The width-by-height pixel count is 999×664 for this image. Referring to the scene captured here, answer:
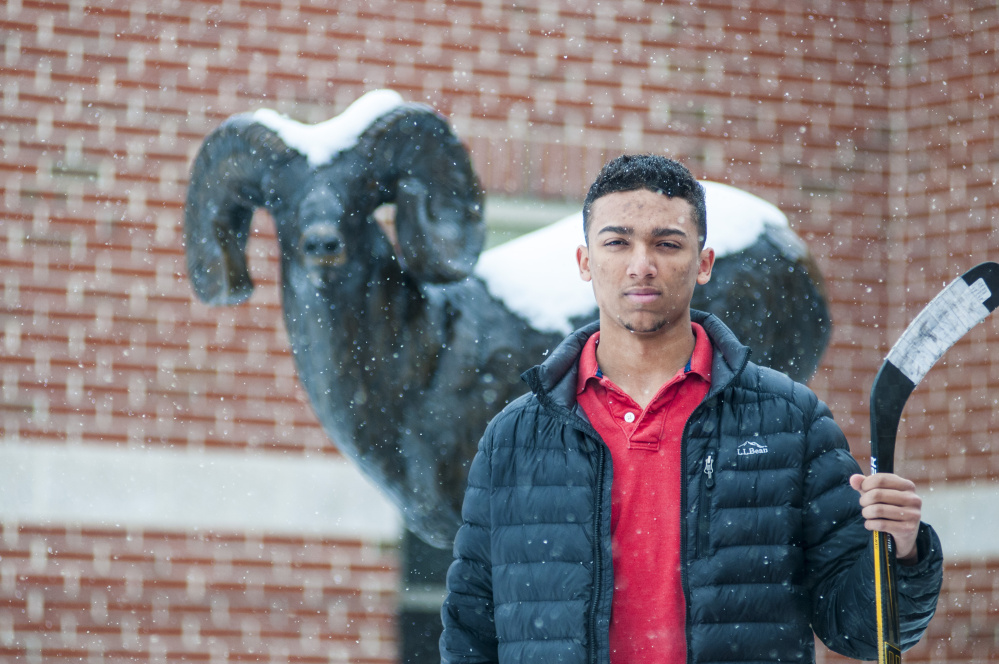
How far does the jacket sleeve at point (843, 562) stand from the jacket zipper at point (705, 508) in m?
0.16

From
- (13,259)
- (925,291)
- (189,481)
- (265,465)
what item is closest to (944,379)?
(925,291)

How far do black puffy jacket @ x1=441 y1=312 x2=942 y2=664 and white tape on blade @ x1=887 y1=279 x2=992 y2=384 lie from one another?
0.16 metres

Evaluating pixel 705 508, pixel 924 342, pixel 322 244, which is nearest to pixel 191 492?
pixel 322 244

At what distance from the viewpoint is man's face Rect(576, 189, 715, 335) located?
1594 millimetres

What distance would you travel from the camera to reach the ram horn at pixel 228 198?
304 centimetres

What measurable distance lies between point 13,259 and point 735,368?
13.3 ft

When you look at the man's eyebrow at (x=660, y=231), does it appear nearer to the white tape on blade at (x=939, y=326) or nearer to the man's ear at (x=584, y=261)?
the man's ear at (x=584, y=261)

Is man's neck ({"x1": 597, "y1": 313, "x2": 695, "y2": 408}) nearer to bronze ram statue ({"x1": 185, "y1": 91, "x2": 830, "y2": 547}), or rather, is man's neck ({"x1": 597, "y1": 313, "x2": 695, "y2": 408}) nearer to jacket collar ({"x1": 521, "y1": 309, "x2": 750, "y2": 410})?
jacket collar ({"x1": 521, "y1": 309, "x2": 750, "y2": 410})

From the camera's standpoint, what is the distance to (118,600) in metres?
4.55

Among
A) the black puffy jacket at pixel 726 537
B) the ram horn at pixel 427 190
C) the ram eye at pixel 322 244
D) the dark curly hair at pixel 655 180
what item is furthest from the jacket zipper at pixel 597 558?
the ram horn at pixel 427 190

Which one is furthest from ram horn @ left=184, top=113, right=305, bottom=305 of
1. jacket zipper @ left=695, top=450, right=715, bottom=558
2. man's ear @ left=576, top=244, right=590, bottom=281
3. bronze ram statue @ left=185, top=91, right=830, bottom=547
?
jacket zipper @ left=695, top=450, right=715, bottom=558

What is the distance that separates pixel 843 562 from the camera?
5.11 ft

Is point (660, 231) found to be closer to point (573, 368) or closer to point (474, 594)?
point (573, 368)

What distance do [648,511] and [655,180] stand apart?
531 millimetres
